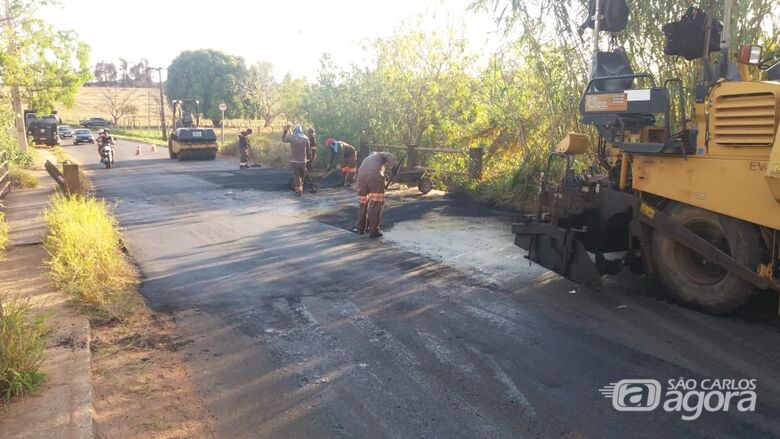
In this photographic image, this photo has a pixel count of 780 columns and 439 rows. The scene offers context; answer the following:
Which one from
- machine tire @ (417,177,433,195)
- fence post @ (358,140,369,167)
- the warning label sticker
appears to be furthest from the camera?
fence post @ (358,140,369,167)

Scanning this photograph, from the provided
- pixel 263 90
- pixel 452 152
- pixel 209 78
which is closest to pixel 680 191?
pixel 452 152

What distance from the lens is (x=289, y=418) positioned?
3.85 m

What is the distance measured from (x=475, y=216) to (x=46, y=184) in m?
12.4

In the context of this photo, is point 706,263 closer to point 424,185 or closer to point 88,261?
point 88,261

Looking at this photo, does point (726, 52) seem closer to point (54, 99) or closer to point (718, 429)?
point (718, 429)

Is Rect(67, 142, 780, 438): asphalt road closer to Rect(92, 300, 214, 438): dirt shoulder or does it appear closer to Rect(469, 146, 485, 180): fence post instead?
Rect(92, 300, 214, 438): dirt shoulder

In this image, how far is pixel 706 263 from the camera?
596 cm

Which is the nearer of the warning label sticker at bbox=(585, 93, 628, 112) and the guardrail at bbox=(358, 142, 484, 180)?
the warning label sticker at bbox=(585, 93, 628, 112)

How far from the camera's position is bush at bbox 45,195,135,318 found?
598cm

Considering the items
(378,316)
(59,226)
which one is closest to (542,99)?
(378,316)

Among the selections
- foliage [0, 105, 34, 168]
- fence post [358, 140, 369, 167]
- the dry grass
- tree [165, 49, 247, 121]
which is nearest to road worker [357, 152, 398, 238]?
fence post [358, 140, 369, 167]

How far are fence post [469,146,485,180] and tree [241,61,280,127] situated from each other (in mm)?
31429
